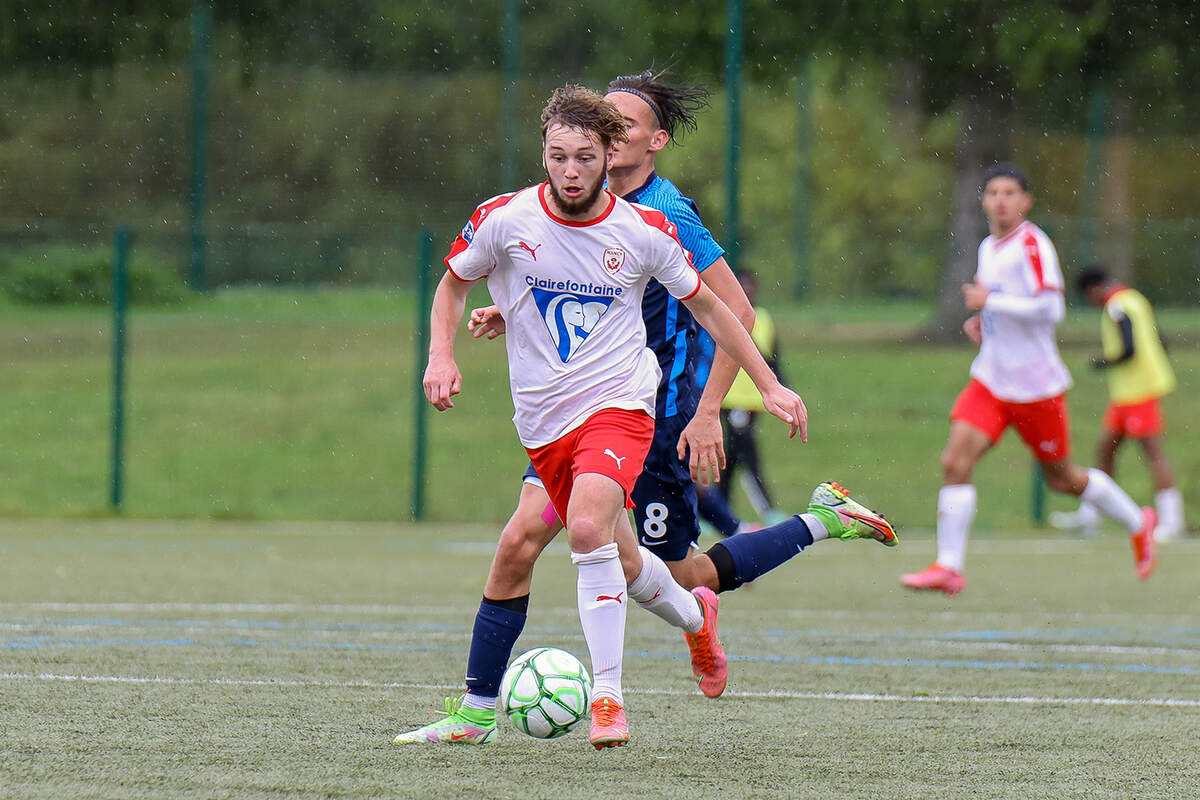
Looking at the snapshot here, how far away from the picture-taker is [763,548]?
5.86 metres

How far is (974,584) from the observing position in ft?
32.3

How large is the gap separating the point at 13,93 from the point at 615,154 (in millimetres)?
14828

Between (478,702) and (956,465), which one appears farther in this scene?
(956,465)

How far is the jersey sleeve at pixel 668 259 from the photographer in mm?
4871

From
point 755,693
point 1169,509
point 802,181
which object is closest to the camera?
point 755,693

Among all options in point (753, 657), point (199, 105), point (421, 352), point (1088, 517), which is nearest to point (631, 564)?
point (753, 657)

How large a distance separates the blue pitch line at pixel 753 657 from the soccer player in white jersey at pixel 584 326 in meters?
1.90

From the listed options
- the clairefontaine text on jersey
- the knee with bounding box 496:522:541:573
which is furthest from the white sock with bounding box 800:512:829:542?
the clairefontaine text on jersey

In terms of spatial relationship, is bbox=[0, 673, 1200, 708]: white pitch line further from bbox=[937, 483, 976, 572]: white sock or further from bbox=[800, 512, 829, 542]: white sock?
bbox=[937, 483, 976, 572]: white sock

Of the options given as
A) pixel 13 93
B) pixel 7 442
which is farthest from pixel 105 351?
pixel 13 93

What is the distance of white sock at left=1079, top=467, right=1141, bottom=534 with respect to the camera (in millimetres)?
9055

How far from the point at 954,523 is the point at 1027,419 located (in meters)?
0.62

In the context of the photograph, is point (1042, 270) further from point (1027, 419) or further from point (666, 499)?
point (666, 499)

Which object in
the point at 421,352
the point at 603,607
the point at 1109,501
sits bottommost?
the point at 1109,501
